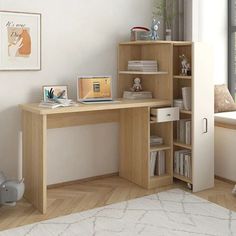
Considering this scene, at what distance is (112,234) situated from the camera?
110 inches

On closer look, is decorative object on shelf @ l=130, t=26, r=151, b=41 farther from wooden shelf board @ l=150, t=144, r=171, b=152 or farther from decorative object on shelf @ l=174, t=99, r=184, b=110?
wooden shelf board @ l=150, t=144, r=171, b=152

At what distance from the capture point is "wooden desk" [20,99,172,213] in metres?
3.20

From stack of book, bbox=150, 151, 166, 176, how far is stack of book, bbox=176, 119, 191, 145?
9.2 inches

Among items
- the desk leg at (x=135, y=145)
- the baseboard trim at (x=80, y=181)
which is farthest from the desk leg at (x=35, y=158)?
the desk leg at (x=135, y=145)

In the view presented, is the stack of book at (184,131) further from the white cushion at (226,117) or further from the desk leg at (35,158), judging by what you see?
the desk leg at (35,158)

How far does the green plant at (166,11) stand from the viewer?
4293 mm

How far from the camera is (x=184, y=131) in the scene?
389 centimetres

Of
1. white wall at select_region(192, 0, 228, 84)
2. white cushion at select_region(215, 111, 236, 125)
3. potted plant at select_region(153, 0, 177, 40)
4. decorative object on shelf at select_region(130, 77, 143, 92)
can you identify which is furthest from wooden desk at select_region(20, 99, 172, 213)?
white wall at select_region(192, 0, 228, 84)

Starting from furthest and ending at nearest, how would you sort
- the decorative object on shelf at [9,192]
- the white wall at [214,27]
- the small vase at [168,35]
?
the white wall at [214,27] → the small vase at [168,35] → the decorative object on shelf at [9,192]

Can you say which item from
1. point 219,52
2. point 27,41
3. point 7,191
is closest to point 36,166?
point 7,191

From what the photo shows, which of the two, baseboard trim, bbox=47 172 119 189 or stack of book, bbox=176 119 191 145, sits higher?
stack of book, bbox=176 119 191 145

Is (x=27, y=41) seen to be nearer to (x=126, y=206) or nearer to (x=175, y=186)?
Answer: (x=126, y=206)

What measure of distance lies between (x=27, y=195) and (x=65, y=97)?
3.14ft

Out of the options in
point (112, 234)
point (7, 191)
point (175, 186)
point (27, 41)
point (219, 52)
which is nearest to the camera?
point (112, 234)
